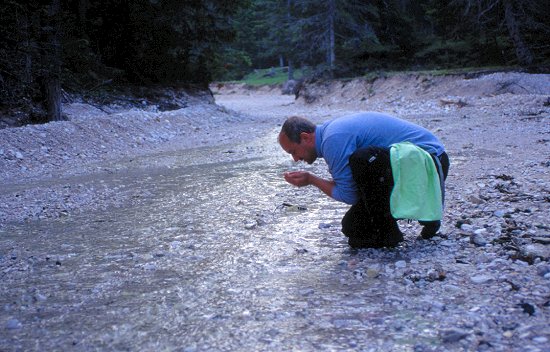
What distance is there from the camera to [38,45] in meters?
12.4

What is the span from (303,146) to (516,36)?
2016cm

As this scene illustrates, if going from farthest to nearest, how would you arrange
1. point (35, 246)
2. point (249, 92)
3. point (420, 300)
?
point (249, 92)
point (35, 246)
point (420, 300)

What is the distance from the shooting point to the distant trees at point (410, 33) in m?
21.9

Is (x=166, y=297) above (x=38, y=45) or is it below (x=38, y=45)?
below

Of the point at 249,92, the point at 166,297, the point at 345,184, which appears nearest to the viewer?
the point at 166,297

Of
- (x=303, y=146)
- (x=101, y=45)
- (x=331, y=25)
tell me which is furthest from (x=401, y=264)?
(x=331, y=25)

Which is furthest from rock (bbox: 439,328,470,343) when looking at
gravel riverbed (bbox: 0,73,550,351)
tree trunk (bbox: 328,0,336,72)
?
tree trunk (bbox: 328,0,336,72)

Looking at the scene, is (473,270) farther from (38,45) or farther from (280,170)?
(38,45)

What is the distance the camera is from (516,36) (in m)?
21.3

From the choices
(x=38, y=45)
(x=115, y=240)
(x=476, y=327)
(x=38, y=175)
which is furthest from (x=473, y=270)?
(x=38, y=45)

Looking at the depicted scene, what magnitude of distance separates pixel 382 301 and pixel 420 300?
22cm

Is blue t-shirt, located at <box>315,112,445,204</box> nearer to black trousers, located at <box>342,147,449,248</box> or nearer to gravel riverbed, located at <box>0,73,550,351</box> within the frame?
black trousers, located at <box>342,147,449,248</box>

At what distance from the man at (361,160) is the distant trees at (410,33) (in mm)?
18985

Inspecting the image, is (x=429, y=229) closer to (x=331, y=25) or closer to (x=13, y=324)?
(x=13, y=324)
